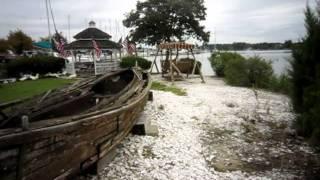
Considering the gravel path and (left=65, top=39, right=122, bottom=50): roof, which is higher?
(left=65, top=39, right=122, bottom=50): roof

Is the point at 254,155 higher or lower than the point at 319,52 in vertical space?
lower

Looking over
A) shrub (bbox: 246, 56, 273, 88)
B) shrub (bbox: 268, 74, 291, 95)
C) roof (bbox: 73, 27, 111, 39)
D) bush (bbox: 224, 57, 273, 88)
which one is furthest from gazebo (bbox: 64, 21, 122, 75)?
shrub (bbox: 268, 74, 291, 95)

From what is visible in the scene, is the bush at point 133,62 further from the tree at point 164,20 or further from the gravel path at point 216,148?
the gravel path at point 216,148

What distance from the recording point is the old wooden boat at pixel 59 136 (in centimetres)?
353

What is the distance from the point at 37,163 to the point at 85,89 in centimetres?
428

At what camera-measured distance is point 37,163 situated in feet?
12.4

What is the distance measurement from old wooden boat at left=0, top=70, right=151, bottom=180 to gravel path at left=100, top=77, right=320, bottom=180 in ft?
1.79

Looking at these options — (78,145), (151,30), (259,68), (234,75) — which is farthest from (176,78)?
A: (78,145)

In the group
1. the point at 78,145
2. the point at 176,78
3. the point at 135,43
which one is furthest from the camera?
the point at 135,43

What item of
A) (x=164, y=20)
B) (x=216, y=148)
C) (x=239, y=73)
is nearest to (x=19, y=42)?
(x=164, y=20)

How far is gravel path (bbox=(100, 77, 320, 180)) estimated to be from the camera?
5531mm

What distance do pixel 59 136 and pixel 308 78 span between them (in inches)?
195

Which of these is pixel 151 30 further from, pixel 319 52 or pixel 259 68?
pixel 319 52

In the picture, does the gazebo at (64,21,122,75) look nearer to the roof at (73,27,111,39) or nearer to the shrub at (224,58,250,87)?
the roof at (73,27,111,39)
